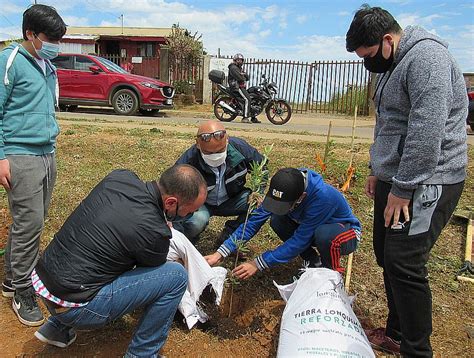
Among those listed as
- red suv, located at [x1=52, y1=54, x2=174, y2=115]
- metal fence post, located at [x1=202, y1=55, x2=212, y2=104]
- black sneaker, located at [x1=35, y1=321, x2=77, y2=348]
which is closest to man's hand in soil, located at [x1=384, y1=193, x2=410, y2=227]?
black sneaker, located at [x1=35, y1=321, x2=77, y2=348]

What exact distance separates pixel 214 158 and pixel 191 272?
3.07ft

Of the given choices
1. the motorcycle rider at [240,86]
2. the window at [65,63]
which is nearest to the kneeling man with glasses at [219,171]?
the motorcycle rider at [240,86]

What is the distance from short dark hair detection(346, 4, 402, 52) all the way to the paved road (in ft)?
19.3

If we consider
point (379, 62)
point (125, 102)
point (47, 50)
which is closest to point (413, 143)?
point (379, 62)

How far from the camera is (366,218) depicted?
4.41 metres

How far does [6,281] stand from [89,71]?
10.6m

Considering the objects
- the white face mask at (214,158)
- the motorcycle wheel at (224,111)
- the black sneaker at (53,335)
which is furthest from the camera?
the motorcycle wheel at (224,111)

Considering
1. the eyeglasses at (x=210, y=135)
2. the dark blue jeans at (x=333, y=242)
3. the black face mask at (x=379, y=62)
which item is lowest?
the dark blue jeans at (x=333, y=242)

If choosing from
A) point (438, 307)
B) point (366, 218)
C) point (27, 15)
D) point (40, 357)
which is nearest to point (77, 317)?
point (40, 357)

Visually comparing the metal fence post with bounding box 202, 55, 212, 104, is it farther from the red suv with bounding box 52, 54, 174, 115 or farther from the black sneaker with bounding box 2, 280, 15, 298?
the black sneaker with bounding box 2, 280, 15, 298

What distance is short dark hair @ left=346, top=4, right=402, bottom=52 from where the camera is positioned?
1923 millimetres

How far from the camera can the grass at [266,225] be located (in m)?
2.87

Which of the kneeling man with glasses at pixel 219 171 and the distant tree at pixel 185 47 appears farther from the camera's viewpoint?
the distant tree at pixel 185 47

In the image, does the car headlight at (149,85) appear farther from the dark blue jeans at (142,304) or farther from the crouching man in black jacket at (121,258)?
the dark blue jeans at (142,304)
